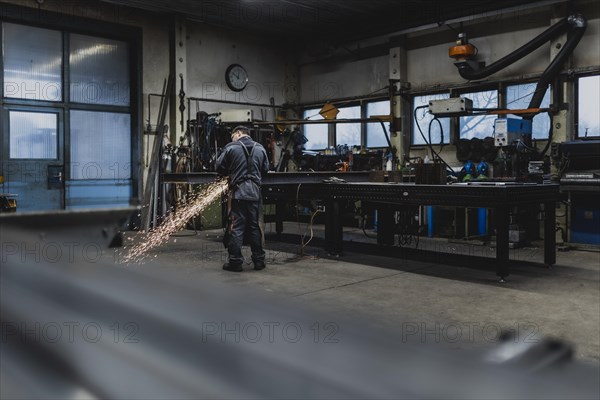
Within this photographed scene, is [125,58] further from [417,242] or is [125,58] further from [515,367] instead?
[515,367]

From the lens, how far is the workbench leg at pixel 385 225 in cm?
675

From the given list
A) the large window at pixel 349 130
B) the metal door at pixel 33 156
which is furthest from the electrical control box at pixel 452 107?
the metal door at pixel 33 156

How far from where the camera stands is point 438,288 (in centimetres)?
451

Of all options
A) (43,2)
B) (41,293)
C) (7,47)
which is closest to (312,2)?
(43,2)

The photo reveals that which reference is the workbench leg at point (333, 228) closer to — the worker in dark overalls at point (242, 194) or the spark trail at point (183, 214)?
the worker in dark overalls at point (242, 194)

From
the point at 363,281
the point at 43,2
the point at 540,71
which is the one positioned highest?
the point at 43,2

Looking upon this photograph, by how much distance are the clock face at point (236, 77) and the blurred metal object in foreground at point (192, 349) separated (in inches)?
377

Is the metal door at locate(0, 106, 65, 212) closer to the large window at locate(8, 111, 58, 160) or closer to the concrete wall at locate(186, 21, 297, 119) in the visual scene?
the large window at locate(8, 111, 58, 160)

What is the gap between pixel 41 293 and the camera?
0.64 meters

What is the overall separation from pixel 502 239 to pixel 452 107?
3269 mm

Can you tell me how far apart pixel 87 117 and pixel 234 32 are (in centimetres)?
328

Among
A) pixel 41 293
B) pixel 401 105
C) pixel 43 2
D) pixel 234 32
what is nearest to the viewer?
pixel 41 293

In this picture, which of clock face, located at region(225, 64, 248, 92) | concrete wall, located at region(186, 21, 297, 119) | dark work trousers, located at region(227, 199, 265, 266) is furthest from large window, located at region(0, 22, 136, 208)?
dark work trousers, located at region(227, 199, 265, 266)

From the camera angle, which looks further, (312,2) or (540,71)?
(312,2)
